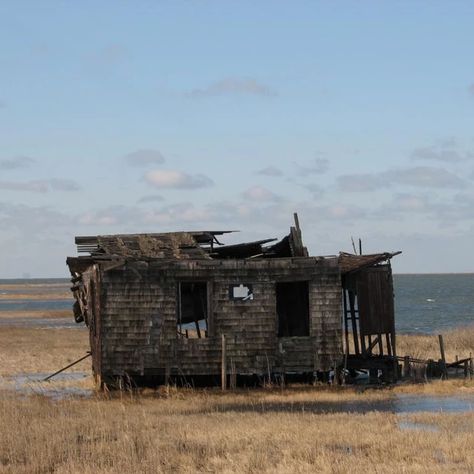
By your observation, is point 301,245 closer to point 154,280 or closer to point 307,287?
point 307,287

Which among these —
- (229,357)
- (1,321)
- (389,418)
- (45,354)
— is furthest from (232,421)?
(1,321)

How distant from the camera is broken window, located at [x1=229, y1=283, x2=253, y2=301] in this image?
2669 cm

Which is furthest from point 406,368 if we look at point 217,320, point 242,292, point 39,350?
point 39,350

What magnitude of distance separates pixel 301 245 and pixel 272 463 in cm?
1393

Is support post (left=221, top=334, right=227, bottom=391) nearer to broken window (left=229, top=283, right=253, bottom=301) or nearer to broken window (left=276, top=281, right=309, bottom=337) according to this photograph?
broken window (left=229, top=283, right=253, bottom=301)

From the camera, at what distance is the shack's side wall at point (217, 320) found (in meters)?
26.2

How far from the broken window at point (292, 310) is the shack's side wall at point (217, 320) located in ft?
9.06

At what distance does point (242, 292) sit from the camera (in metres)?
27.4

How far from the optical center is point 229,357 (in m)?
26.6

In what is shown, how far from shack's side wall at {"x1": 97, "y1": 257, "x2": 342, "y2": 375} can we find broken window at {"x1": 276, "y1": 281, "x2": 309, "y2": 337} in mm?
2762

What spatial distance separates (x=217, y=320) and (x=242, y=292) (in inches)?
50.7

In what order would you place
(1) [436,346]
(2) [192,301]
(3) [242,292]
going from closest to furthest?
1. (3) [242,292]
2. (2) [192,301]
3. (1) [436,346]

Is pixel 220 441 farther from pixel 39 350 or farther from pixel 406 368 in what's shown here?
pixel 39 350

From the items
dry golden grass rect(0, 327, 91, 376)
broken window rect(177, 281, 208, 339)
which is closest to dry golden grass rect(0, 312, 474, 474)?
broken window rect(177, 281, 208, 339)
